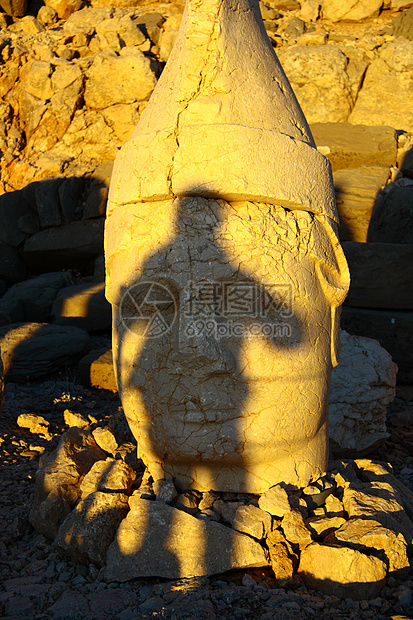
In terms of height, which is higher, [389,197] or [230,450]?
[230,450]

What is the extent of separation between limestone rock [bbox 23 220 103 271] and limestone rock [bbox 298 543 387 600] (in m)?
9.28

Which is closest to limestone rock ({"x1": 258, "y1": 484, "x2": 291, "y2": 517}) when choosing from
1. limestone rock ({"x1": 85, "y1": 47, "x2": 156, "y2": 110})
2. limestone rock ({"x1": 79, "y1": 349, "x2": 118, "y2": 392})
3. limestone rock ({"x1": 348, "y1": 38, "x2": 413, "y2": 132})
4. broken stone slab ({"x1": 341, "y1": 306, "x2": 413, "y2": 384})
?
limestone rock ({"x1": 79, "y1": 349, "x2": 118, "y2": 392})

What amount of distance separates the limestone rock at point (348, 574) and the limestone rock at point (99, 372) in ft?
14.3

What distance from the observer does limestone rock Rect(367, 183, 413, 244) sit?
279 inches

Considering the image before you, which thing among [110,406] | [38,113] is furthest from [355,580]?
[38,113]

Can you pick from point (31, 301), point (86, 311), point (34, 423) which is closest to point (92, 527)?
point (34, 423)

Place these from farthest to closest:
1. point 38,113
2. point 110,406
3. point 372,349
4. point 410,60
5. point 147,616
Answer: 1. point 38,113
2. point 410,60
3. point 110,406
4. point 372,349
5. point 147,616

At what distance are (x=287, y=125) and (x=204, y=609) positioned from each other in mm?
2196

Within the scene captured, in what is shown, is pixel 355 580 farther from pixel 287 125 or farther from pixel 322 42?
pixel 322 42

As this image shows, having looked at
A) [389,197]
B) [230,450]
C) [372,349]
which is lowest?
[372,349]

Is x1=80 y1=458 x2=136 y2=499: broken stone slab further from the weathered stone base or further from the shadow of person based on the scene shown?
the shadow of person

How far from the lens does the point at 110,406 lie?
5.62 meters

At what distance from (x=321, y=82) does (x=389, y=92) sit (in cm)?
158

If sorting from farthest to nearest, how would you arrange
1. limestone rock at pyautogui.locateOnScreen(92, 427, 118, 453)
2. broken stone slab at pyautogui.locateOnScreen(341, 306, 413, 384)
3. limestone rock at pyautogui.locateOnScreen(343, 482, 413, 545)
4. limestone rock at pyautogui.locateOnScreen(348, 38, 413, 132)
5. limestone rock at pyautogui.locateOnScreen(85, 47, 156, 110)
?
1. limestone rock at pyautogui.locateOnScreen(85, 47, 156, 110)
2. limestone rock at pyautogui.locateOnScreen(348, 38, 413, 132)
3. broken stone slab at pyautogui.locateOnScreen(341, 306, 413, 384)
4. limestone rock at pyautogui.locateOnScreen(92, 427, 118, 453)
5. limestone rock at pyautogui.locateOnScreen(343, 482, 413, 545)
